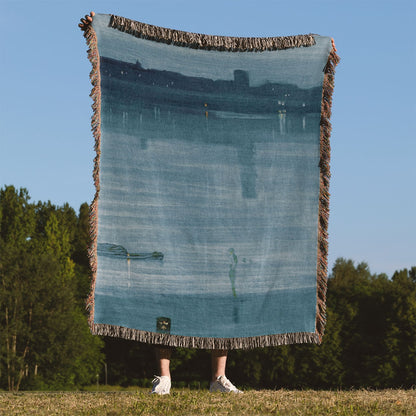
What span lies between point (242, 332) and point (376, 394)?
1931 mm

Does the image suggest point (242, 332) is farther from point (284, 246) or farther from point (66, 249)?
point (66, 249)

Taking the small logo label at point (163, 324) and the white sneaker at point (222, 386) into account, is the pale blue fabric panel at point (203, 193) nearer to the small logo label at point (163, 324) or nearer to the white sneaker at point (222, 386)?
the small logo label at point (163, 324)

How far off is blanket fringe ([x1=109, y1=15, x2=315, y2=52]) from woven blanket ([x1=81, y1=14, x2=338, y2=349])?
2cm


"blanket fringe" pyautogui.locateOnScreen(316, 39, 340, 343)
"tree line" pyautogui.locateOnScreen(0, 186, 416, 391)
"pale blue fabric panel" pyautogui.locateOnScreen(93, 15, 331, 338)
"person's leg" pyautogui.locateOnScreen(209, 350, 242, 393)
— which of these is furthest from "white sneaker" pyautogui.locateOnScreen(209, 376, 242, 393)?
"tree line" pyautogui.locateOnScreen(0, 186, 416, 391)

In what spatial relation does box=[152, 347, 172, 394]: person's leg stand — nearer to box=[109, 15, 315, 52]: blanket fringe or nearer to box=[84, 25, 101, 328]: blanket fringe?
box=[84, 25, 101, 328]: blanket fringe

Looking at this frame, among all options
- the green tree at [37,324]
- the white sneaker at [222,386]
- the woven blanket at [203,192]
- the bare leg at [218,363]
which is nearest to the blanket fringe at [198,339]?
the woven blanket at [203,192]

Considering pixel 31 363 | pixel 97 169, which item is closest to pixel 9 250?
pixel 31 363

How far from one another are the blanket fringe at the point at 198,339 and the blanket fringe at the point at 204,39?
4067 millimetres

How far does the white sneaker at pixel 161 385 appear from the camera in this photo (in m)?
8.78

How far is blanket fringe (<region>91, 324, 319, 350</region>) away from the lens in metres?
8.97

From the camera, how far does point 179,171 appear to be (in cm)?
918

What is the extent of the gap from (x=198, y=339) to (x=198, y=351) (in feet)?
132

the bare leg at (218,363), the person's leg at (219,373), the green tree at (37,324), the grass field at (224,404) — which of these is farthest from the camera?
the green tree at (37,324)

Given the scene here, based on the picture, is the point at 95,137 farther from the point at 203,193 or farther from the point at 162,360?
the point at 162,360
